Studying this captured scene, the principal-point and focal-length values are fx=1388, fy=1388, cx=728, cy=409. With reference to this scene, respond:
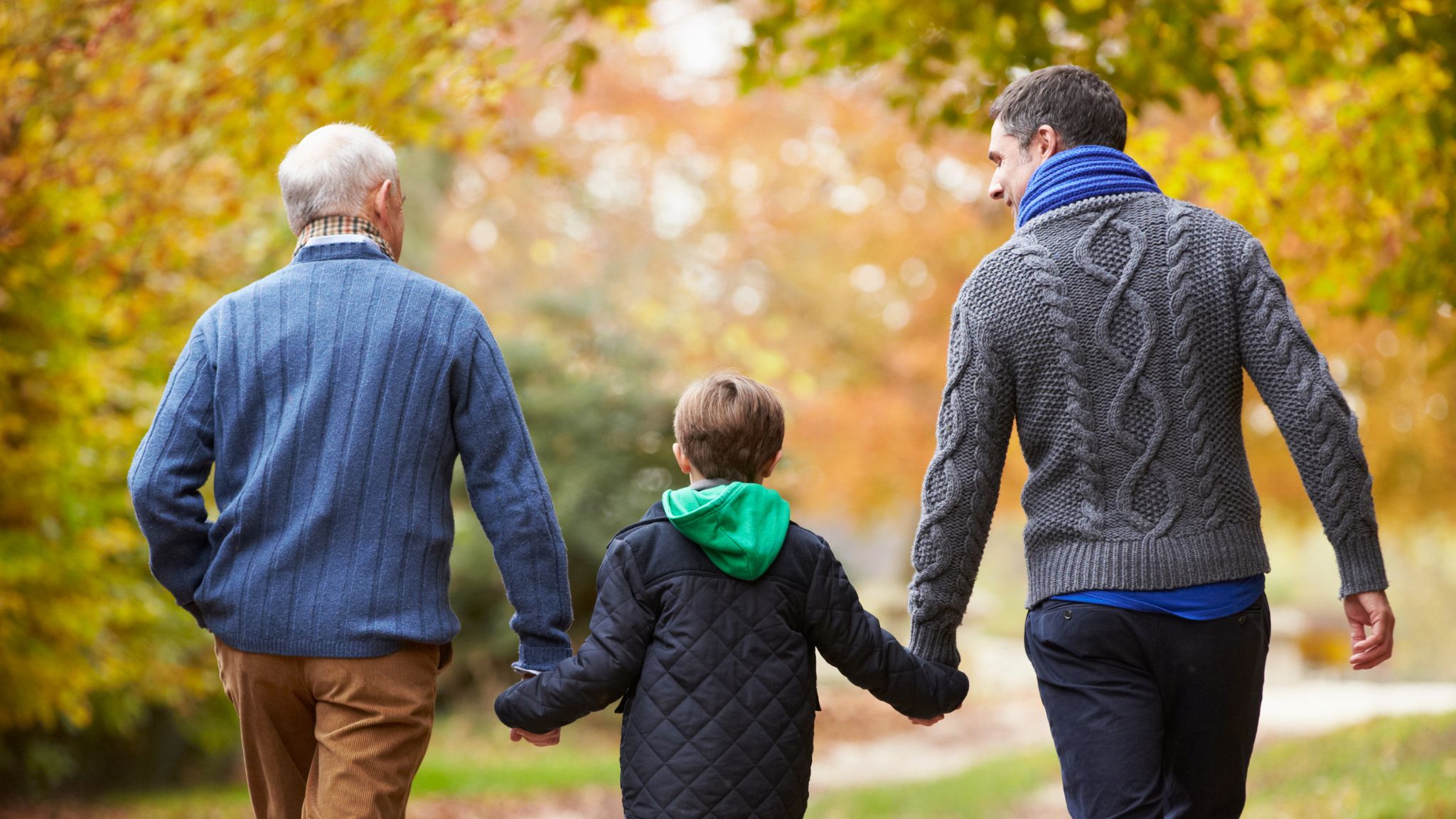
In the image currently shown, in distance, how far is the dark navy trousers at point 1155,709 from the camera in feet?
8.36

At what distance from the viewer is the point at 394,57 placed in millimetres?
5547

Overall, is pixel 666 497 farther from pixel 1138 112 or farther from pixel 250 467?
pixel 1138 112

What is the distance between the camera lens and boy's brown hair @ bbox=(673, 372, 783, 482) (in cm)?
286

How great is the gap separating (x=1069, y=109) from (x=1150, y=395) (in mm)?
630

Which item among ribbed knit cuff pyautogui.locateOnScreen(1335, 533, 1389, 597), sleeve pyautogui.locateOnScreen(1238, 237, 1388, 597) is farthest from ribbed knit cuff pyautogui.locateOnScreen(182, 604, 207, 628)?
ribbed knit cuff pyautogui.locateOnScreen(1335, 533, 1389, 597)

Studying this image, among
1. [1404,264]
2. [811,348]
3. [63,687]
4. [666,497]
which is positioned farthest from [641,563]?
[811,348]

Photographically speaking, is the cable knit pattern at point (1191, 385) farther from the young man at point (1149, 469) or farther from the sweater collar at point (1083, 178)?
the sweater collar at point (1083, 178)

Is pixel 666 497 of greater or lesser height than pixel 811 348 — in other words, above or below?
above

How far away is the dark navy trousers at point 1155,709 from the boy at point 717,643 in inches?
17.1

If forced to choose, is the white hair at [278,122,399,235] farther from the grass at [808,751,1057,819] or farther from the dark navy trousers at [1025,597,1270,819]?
the grass at [808,751,1057,819]

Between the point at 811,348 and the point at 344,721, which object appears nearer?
the point at 344,721

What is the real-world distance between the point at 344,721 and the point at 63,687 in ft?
15.0

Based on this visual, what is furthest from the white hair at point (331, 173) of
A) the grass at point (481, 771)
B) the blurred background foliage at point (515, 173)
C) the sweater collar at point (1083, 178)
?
the grass at point (481, 771)

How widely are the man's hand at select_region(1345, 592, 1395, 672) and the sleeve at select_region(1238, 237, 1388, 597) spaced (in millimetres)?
30
